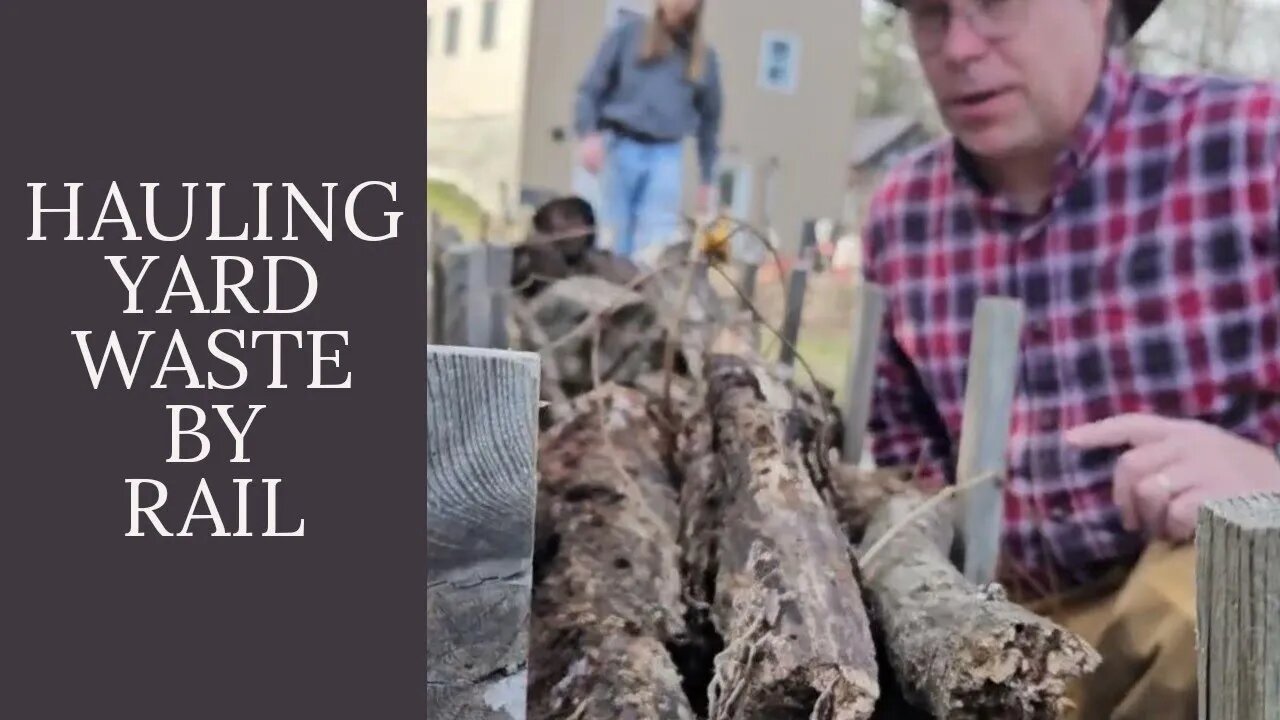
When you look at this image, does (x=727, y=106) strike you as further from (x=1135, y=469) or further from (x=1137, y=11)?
(x=1135, y=469)

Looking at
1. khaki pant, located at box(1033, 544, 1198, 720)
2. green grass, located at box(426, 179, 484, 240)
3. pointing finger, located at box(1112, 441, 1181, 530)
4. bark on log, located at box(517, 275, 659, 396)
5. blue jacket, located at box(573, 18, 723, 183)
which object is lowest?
khaki pant, located at box(1033, 544, 1198, 720)

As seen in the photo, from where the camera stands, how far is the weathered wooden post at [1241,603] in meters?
0.58

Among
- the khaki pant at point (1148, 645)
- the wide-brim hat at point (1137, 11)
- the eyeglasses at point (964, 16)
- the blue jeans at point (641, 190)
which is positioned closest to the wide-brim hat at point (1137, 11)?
the wide-brim hat at point (1137, 11)

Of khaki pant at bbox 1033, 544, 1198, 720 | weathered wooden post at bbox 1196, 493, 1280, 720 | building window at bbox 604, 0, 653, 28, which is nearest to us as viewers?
weathered wooden post at bbox 1196, 493, 1280, 720

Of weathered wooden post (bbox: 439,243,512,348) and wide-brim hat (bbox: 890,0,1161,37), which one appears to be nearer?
wide-brim hat (bbox: 890,0,1161,37)

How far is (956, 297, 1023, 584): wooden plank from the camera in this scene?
1303 mm

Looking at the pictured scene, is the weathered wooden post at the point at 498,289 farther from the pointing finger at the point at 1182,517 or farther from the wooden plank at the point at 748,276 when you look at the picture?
the pointing finger at the point at 1182,517

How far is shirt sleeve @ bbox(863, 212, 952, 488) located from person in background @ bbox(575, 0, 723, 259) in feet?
1.22

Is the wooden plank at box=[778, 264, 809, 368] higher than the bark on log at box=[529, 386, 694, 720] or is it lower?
higher

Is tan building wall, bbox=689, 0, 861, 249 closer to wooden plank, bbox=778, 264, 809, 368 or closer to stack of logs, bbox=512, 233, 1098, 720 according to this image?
wooden plank, bbox=778, 264, 809, 368

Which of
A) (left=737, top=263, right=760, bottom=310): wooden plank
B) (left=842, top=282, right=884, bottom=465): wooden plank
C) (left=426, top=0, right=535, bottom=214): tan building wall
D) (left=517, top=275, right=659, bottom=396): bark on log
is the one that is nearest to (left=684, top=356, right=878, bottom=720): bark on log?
(left=842, top=282, right=884, bottom=465): wooden plank

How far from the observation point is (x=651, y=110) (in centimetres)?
192
